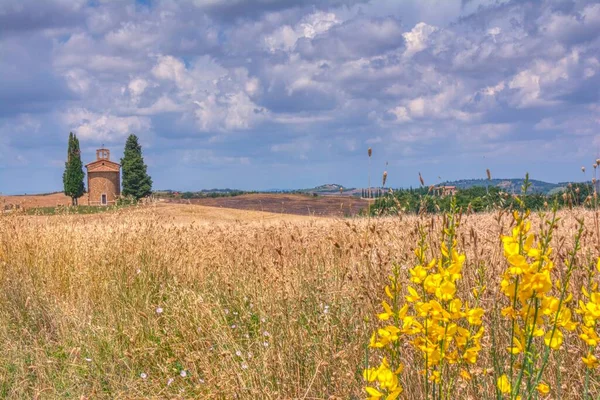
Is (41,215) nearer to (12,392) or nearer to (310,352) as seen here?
(12,392)

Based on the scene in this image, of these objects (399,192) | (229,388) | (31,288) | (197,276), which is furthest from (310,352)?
(399,192)

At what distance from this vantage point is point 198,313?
5.16 metres

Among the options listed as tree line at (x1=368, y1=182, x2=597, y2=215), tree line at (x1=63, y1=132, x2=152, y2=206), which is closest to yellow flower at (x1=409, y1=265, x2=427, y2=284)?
tree line at (x1=368, y1=182, x2=597, y2=215)

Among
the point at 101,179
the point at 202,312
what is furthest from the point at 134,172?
the point at 202,312

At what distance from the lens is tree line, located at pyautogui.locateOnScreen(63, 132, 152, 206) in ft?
214

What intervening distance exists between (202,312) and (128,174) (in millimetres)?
63290

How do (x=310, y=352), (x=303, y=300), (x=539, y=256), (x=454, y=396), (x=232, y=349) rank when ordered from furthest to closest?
A: (x=303, y=300), (x=232, y=349), (x=310, y=352), (x=454, y=396), (x=539, y=256)

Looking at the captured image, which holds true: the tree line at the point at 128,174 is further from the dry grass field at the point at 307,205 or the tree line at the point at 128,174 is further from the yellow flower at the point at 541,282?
the yellow flower at the point at 541,282

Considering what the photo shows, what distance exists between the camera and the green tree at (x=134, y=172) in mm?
65125

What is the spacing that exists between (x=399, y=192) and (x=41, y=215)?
6.90 meters

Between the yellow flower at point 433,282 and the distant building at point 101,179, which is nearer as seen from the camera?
the yellow flower at point 433,282

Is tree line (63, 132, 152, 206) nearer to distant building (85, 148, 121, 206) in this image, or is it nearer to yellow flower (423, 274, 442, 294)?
distant building (85, 148, 121, 206)

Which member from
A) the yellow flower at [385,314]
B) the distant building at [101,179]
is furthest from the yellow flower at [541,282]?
the distant building at [101,179]

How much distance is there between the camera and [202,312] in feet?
16.4
